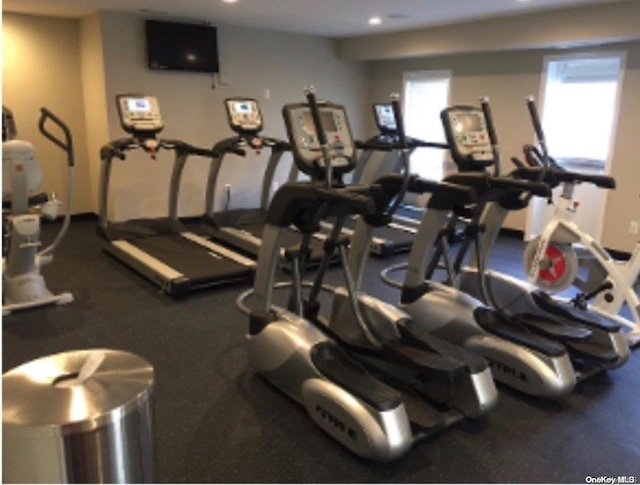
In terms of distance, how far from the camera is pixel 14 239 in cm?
379

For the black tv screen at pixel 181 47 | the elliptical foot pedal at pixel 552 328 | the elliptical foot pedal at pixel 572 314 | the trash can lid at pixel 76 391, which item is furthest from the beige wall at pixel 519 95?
the trash can lid at pixel 76 391

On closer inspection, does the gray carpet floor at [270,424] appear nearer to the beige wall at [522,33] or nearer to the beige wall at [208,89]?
the beige wall at [208,89]

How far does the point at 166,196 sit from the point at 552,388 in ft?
16.6

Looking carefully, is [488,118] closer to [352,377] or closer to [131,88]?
[352,377]

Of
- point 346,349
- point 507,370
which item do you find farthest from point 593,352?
point 346,349

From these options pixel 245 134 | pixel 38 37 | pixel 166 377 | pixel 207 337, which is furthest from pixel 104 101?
pixel 166 377

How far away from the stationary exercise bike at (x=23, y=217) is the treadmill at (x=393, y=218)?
Result: 104 inches

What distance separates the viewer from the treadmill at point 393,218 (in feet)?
17.8

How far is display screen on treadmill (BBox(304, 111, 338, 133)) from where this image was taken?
2783 mm

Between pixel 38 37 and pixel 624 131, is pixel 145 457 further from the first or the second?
pixel 38 37

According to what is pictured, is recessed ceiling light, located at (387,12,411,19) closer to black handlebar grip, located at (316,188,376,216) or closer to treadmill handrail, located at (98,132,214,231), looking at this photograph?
treadmill handrail, located at (98,132,214,231)

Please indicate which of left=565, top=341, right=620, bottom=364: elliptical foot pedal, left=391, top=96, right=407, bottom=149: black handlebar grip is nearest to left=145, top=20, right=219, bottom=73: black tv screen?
left=391, top=96, right=407, bottom=149: black handlebar grip

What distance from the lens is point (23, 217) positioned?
3750 millimetres

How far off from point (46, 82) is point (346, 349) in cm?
518
